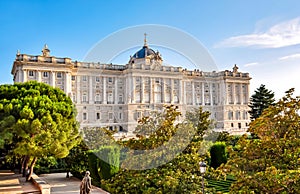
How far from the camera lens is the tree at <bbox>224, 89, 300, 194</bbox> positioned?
5.20 metres

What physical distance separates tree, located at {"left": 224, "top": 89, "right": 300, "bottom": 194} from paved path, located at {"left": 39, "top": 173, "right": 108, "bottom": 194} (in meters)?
7.61

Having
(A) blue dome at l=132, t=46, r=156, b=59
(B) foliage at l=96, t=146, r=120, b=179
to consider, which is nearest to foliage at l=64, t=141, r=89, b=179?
(B) foliage at l=96, t=146, r=120, b=179

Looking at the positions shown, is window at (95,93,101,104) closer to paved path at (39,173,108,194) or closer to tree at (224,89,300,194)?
paved path at (39,173,108,194)

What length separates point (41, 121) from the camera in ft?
36.9

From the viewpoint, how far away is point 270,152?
588 centimetres

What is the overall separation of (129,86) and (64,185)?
106 ft

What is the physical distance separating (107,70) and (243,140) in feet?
130

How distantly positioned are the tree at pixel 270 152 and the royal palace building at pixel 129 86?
1221 inches

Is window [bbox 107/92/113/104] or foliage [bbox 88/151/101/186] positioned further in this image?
window [bbox 107/92/113/104]

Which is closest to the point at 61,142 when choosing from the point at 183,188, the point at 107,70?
the point at 183,188

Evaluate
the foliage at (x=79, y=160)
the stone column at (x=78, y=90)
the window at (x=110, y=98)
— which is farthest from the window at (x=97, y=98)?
the foliage at (x=79, y=160)

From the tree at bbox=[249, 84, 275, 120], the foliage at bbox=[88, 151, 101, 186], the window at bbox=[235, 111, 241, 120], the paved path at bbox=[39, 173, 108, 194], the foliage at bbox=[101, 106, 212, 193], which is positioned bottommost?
the paved path at bbox=[39, 173, 108, 194]

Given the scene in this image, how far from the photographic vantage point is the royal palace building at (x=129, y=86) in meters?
39.5

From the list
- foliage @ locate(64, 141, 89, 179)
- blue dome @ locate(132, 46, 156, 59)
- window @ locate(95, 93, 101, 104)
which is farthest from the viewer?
window @ locate(95, 93, 101, 104)
